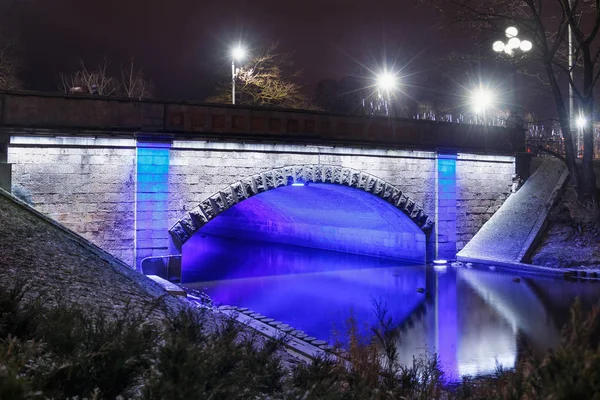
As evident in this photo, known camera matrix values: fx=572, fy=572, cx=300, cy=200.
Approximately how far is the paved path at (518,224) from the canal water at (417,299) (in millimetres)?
1084

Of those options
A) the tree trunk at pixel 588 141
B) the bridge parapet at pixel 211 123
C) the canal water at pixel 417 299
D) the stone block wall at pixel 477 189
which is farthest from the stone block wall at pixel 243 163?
the tree trunk at pixel 588 141

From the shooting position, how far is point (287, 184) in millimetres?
19000

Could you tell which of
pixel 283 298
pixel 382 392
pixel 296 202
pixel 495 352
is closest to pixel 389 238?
pixel 296 202

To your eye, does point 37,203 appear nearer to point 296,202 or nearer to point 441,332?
point 441,332

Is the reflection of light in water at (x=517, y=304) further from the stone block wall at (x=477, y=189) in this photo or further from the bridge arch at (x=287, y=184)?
the bridge arch at (x=287, y=184)

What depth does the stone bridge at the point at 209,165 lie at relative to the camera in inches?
595

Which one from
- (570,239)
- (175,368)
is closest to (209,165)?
(570,239)

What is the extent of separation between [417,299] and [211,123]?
26.8 feet

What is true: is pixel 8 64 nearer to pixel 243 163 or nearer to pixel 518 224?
pixel 243 163

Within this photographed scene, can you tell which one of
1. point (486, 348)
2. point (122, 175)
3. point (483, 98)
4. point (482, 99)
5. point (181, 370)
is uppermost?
point (483, 98)

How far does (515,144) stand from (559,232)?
17.6 ft

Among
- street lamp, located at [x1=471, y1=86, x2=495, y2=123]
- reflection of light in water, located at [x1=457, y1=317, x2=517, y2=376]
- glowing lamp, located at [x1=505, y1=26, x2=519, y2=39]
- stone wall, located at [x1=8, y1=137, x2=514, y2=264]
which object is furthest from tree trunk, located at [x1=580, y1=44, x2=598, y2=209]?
street lamp, located at [x1=471, y1=86, x2=495, y2=123]

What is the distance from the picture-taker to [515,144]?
82.7 feet

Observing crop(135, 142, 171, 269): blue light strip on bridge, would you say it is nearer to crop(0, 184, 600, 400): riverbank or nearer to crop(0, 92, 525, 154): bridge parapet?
crop(0, 92, 525, 154): bridge parapet
